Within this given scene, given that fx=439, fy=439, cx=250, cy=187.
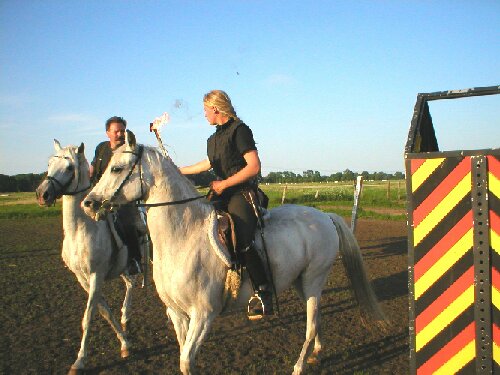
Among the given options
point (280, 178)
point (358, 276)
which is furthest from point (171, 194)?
point (280, 178)

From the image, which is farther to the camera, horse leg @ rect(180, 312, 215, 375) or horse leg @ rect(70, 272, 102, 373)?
horse leg @ rect(70, 272, 102, 373)

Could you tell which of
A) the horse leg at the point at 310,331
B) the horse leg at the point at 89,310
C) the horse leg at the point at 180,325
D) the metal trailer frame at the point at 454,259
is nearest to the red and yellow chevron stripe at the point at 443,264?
the metal trailer frame at the point at 454,259

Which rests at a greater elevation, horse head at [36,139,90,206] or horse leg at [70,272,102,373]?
horse head at [36,139,90,206]

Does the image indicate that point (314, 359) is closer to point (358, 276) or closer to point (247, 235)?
point (358, 276)

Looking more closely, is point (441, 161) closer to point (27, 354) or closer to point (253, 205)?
point (253, 205)

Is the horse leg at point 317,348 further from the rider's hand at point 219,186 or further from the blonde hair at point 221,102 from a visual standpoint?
the blonde hair at point 221,102

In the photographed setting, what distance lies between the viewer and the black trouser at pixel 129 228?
20.6 ft

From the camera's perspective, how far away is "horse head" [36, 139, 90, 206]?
212 inches

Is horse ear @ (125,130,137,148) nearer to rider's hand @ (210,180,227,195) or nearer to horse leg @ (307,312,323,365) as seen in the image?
rider's hand @ (210,180,227,195)

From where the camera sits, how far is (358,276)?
6023 millimetres

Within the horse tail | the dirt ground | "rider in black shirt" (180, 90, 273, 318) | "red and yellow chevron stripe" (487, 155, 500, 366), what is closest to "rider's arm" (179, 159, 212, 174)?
"rider in black shirt" (180, 90, 273, 318)

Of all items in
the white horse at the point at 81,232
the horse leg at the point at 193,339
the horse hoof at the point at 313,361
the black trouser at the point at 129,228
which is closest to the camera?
the horse leg at the point at 193,339

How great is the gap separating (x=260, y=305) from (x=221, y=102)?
7.03ft

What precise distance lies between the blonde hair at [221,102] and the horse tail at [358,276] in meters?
2.20
